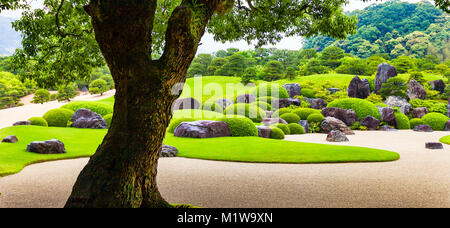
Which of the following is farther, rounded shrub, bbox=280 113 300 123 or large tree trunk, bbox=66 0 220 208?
rounded shrub, bbox=280 113 300 123

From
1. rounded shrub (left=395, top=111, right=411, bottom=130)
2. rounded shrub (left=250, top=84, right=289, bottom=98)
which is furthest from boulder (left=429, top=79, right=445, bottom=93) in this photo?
rounded shrub (left=250, top=84, right=289, bottom=98)

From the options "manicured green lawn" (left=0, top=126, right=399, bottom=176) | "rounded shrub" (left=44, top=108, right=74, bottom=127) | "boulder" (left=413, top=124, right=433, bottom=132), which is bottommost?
"boulder" (left=413, top=124, right=433, bottom=132)

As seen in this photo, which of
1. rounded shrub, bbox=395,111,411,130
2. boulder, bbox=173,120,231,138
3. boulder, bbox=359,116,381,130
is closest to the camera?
boulder, bbox=173,120,231,138

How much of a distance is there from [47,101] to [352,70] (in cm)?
3471

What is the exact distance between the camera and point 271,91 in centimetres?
2159

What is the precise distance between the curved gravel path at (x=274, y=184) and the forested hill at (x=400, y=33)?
4643cm

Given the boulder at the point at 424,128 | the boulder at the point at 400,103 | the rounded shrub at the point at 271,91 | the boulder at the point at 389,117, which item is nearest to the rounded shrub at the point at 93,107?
the rounded shrub at the point at 271,91

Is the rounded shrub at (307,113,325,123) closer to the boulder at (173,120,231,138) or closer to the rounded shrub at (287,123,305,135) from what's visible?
the rounded shrub at (287,123,305,135)

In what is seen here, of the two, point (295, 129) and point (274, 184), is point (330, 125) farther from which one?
point (274, 184)

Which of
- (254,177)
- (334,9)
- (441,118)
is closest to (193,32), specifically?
(254,177)

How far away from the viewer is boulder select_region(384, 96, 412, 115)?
19.9m

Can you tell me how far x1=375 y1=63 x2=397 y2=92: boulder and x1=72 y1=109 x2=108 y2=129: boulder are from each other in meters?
21.6

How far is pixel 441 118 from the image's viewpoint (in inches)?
Result: 676

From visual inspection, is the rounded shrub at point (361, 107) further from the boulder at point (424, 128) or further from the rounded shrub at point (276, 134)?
the rounded shrub at point (276, 134)
